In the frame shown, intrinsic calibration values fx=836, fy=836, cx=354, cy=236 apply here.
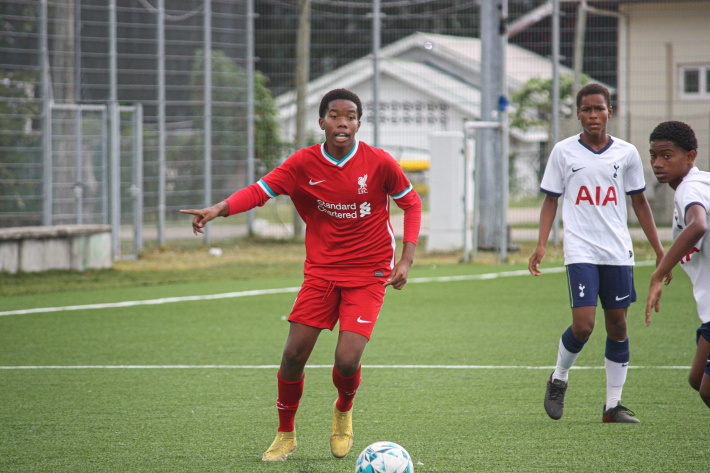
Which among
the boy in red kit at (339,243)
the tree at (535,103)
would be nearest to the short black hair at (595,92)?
the boy in red kit at (339,243)

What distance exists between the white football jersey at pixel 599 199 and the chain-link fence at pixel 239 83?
10.0 metres

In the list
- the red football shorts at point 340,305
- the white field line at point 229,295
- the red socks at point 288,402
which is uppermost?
the red football shorts at point 340,305

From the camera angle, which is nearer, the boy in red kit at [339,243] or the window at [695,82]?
the boy in red kit at [339,243]

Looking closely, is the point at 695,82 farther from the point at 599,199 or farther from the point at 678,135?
the point at 678,135

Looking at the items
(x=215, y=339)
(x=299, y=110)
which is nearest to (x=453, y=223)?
(x=299, y=110)

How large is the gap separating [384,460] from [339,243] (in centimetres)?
131

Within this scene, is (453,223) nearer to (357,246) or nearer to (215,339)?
(215,339)

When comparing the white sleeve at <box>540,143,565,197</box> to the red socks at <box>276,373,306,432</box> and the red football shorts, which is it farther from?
the red socks at <box>276,373,306,432</box>

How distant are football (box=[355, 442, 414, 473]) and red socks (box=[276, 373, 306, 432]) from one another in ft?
2.28

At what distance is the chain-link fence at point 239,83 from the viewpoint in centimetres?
1520

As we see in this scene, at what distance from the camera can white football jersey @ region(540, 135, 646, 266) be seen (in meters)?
5.26

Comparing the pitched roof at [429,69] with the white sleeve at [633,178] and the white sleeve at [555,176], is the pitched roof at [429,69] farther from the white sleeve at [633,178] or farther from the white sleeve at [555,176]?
the white sleeve at [633,178]

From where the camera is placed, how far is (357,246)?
4.76 metres

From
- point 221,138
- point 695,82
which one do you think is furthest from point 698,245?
point 695,82
